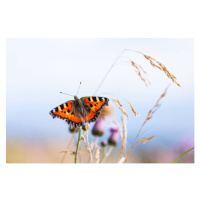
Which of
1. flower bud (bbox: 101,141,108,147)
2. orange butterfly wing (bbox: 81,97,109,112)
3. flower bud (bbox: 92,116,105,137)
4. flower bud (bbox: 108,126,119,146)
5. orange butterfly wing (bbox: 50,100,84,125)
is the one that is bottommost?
flower bud (bbox: 101,141,108,147)

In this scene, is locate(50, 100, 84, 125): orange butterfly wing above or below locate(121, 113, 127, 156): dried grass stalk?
above

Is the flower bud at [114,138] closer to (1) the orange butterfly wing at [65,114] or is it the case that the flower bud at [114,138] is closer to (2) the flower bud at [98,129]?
(2) the flower bud at [98,129]

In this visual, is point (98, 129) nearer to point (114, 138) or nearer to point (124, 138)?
point (114, 138)

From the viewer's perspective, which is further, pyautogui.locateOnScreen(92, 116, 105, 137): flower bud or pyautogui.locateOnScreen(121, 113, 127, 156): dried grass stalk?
pyautogui.locateOnScreen(92, 116, 105, 137): flower bud

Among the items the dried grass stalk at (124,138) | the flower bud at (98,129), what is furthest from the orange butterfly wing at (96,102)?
the flower bud at (98,129)

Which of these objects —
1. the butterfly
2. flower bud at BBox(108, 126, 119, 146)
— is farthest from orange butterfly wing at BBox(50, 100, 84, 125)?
flower bud at BBox(108, 126, 119, 146)

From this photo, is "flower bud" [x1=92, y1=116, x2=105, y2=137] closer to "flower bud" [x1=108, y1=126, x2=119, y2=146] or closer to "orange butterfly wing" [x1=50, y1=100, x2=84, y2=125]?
"flower bud" [x1=108, y1=126, x2=119, y2=146]
